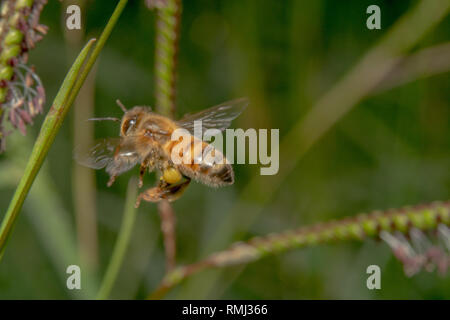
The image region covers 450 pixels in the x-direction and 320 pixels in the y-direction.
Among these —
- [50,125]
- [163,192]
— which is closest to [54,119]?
[50,125]

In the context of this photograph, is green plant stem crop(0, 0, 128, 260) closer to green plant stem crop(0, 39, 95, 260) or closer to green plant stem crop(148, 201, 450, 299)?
green plant stem crop(0, 39, 95, 260)

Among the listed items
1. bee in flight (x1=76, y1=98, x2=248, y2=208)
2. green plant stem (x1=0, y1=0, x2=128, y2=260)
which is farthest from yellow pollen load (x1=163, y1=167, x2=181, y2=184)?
green plant stem (x1=0, y1=0, x2=128, y2=260)

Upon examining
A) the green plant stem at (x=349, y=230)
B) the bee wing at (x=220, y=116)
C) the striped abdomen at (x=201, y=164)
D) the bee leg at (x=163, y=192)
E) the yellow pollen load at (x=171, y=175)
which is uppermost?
the bee wing at (x=220, y=116)

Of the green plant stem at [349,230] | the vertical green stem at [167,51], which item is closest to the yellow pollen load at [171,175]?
the vertical green stem at [167,51]

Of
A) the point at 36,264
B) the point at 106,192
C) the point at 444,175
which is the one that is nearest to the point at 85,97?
the point at 106,192

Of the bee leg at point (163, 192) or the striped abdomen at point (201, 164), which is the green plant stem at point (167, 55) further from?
the bee leg at point (163, 192)

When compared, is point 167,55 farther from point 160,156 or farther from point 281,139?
point 281,139

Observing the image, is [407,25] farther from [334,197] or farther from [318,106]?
[334,197]
